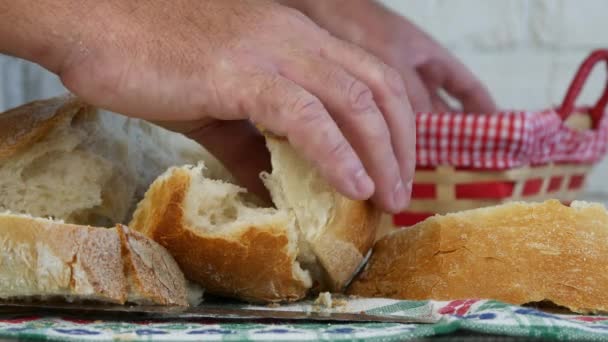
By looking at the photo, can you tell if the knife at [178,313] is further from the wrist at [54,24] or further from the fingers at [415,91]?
the fingers at [415,91]

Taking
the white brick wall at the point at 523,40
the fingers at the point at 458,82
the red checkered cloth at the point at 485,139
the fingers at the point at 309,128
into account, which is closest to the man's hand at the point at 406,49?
the fingers at the point at 458,82

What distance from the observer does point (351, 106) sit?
871 millimetres

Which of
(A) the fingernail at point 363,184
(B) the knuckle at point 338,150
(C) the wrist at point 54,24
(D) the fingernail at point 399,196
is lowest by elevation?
(D) the fingernail at point 399,196

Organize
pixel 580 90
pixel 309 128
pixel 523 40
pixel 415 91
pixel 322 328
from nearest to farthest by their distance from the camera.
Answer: pixel 322 328 < pixel 309 128 < pixel 580 90 < pixel 415 91 < pixel 523 40

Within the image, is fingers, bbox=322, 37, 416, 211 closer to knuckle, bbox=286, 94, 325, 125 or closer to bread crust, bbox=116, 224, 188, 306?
knuckle, bbox=286, 94, 325, 125

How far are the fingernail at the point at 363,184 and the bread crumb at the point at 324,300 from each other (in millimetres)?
104

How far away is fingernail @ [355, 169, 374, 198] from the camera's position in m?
0.85

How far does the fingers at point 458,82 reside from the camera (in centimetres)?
190

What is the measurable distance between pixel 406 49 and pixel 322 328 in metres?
1.22

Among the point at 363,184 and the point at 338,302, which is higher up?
the point at 363,184

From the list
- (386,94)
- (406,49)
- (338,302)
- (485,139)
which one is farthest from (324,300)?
(406,49)

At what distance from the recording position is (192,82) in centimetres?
89

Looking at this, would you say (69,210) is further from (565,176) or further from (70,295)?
(565,176)

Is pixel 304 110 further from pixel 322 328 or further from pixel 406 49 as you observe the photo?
pixel 406 49
